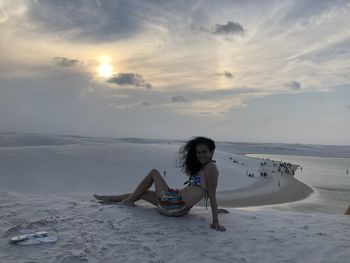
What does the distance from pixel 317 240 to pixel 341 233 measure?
74 centimetres

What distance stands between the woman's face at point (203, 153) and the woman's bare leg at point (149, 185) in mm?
820

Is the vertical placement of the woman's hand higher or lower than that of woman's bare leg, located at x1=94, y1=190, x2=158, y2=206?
lower

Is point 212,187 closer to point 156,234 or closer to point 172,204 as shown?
point 172,204

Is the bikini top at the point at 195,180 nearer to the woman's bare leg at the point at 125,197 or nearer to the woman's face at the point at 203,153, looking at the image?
the woman's face at the point at 203,153

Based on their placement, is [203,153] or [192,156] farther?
[192,156]

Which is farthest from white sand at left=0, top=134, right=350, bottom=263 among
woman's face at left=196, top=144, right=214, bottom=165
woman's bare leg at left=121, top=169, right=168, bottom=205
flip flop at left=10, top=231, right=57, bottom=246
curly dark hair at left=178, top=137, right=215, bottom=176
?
woman's face at left=196, top=144, right=214, bottom=165

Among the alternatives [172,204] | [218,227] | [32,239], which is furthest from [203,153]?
[32,239]

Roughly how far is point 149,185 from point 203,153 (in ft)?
4.38

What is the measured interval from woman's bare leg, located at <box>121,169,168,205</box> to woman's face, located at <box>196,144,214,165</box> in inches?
32.3

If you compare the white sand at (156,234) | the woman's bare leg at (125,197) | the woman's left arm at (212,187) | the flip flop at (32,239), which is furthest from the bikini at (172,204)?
the flip flop at (32,239)

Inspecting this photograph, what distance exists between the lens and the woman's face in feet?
23.1

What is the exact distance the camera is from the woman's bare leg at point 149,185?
7471 millimetres

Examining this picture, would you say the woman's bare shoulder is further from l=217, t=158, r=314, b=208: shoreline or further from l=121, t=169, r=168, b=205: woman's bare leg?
l=217, t=158, r=314, b=208: shoreline

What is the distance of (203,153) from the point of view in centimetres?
704
